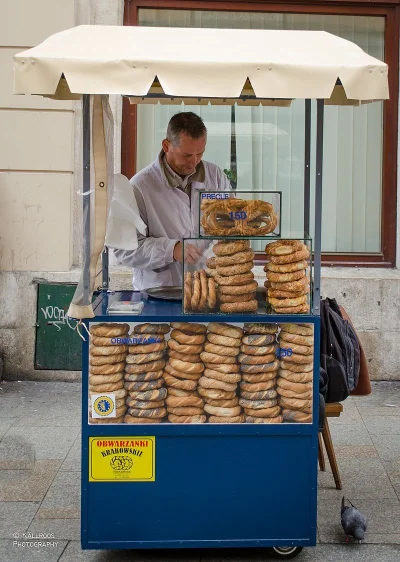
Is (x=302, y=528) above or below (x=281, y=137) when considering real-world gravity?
below

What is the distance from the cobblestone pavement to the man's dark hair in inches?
84.0

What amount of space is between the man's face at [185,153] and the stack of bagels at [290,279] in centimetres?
115

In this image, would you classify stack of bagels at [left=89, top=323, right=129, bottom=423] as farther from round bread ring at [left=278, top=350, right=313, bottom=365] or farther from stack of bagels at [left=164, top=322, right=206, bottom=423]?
round bread ring at [left=278, top=350, right=313, bottom=365]

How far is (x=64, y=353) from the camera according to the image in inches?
309

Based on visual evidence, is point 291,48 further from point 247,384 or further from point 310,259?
point 247,384

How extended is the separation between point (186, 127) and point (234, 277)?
1.25 metres

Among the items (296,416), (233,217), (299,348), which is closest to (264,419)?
(296,416)

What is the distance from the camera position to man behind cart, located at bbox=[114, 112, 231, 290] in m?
5.30

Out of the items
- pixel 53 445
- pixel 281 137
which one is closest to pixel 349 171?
pixel 281 137

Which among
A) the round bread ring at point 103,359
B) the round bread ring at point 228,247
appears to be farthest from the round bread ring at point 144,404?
the round bread ring at point 228,247

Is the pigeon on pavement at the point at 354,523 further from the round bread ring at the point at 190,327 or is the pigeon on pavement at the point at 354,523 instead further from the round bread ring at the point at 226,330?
the round bread ring at the point at 190,327

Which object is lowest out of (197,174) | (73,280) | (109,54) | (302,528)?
(302,528)

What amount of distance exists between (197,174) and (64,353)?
2.78m

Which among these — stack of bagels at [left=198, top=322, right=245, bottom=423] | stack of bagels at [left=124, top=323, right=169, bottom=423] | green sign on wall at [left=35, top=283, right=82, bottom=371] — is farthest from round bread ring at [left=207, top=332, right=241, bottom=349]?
green sign on wall at [left=35, top=283, right=82, bottom=371]
